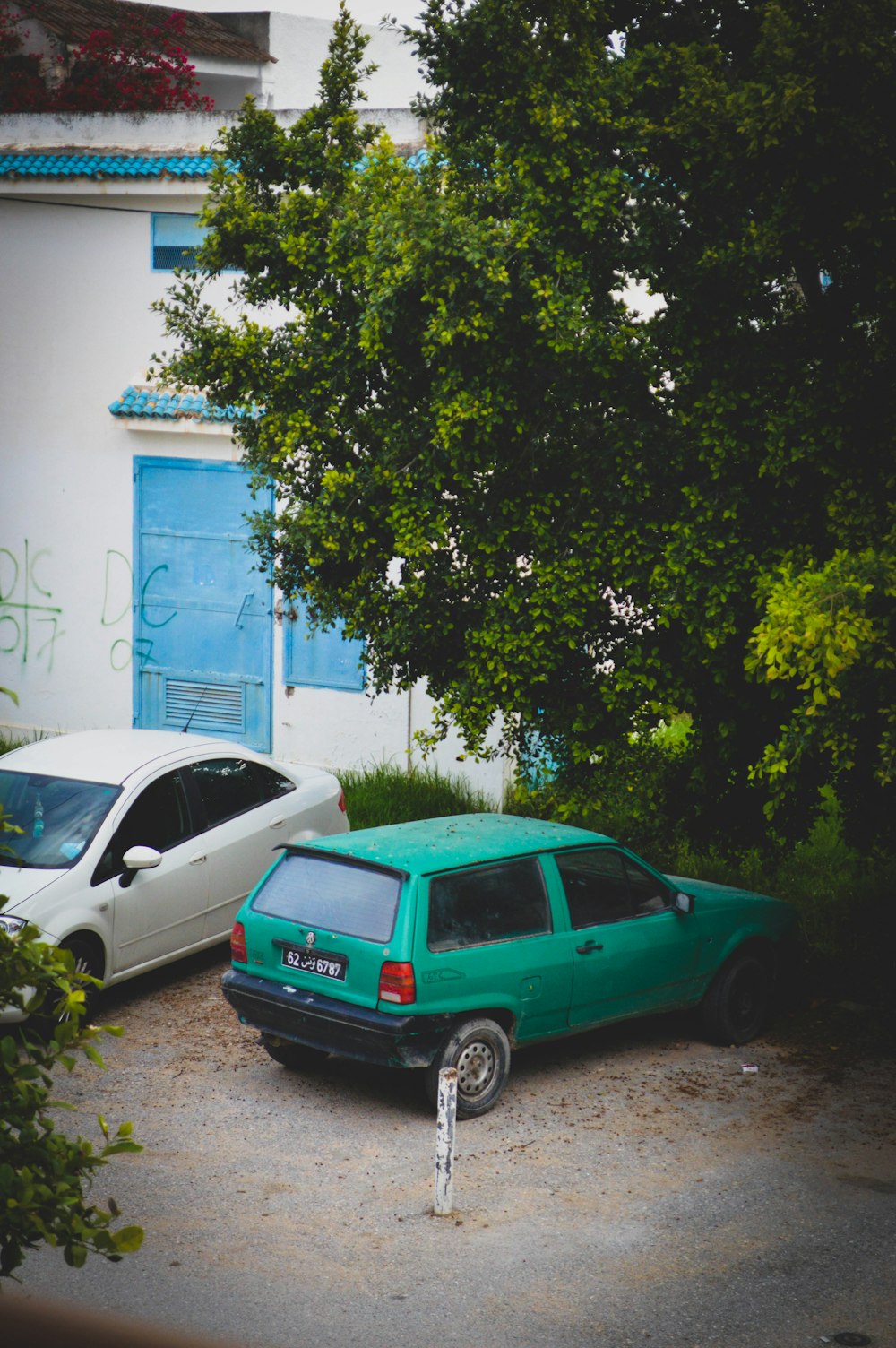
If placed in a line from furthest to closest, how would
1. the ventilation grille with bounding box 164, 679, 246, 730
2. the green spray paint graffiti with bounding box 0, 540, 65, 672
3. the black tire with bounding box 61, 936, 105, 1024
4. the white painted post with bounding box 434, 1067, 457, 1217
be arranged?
the green spray paint graffiti with bounding box 0, 540, 65, 672 → the ventilation grille with bounding box 164, 679, 246, 730 → the black tire with bounding box 61, 936, 105, 1024 → the white painted post with bounding box 434, 1067, 457, 1217

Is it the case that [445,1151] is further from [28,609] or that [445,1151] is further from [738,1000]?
[28,609]

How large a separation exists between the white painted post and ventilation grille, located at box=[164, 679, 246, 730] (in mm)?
9768

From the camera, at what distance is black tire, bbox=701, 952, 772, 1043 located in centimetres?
932

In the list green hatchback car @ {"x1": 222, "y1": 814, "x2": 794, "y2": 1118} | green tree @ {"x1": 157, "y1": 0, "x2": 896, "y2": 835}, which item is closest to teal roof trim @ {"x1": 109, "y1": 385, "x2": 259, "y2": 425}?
green tree @ {"x1": 157, "y1": 0, "x2": 896, "y2": 835}

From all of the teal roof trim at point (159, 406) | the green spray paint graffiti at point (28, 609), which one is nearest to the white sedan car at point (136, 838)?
the teal roof trim at point (159, 406)

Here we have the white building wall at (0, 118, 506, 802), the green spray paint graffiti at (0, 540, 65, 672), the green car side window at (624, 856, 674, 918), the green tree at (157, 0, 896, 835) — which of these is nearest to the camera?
the green tree at (157, 0, 896, 835)

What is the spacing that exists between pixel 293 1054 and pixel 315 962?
0.99 metres

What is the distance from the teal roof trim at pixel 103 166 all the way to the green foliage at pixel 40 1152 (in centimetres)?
1336

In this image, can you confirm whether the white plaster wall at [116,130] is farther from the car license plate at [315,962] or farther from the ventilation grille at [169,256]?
the car license plate at [315,962]

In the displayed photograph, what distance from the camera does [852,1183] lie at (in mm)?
7578

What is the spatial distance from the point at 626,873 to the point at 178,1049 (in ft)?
10.1

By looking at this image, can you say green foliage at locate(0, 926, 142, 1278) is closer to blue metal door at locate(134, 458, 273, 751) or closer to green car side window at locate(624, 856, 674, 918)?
green car side window at locate(624, 856, 674, 918)

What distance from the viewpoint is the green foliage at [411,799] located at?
46.5 feet

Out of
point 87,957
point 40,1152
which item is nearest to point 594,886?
point 87,957
